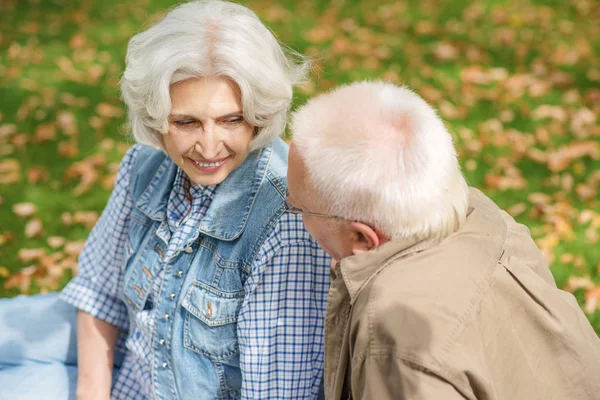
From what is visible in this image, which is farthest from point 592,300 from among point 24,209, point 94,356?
point 24,209

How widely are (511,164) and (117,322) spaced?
11.2 feet

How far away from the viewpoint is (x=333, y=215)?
199 cm

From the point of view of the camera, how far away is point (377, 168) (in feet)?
6.14

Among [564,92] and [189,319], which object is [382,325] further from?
[564,92]

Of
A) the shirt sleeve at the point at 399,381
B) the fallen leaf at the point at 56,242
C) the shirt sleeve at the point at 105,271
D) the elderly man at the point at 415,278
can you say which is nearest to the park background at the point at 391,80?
the fallen leaf at the point at 56,242

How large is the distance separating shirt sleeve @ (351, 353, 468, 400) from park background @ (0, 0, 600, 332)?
178 cm

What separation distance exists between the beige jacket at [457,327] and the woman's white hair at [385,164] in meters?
0.09

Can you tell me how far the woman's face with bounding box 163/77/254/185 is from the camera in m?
2.41

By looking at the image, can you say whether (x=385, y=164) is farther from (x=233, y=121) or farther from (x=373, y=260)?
(x=233, y=121)

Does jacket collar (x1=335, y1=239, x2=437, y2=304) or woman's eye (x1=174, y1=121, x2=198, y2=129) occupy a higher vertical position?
woman's eye (x1=174, y1=121, x2=198, y2=129)

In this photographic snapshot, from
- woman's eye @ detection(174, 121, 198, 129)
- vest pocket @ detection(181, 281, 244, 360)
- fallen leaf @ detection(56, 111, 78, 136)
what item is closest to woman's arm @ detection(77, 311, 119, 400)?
vest pocket @ detection(181, 281, 244, 360)

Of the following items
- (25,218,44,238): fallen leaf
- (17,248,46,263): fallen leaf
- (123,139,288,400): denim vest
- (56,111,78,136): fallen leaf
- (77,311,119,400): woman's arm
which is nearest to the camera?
(123,139,288,400): denim vest

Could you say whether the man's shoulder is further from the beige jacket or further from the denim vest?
the denim vest

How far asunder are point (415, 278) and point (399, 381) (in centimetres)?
28
